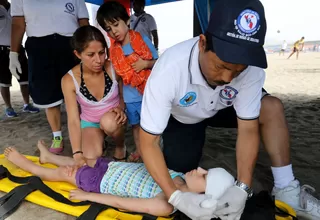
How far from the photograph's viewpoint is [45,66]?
218 cm

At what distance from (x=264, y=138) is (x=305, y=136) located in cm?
133

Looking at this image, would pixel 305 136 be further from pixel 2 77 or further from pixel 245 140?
pixel 2 77

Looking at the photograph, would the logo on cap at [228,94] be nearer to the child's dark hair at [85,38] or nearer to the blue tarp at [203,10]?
the child's dark hair at [85,38]

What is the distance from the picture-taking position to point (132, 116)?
2006 millimetres

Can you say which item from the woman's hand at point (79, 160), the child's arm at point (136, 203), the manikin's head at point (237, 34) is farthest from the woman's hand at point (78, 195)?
the manikin's head at point (237, 34)

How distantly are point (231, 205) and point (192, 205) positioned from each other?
0.16 meters

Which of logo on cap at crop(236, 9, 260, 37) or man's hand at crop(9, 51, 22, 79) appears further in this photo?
man's hand at crop(9, 51, 22, 79)

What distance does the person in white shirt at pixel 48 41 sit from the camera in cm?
209

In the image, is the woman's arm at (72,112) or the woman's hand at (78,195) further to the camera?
the woman's arm at (72,112)

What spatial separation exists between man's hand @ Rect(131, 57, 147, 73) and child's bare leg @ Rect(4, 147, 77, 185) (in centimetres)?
76

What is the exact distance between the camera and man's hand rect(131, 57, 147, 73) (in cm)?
186

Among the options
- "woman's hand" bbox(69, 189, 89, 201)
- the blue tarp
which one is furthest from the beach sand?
the blue tarp

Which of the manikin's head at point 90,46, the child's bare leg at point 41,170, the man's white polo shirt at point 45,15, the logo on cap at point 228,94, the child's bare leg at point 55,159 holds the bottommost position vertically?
the child's bare leg at point 55,159

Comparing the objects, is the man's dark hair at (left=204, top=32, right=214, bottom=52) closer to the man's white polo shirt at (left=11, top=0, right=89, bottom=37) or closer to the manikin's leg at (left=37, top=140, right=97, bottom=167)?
the manikin's leg at (left=37, top=140, right=97, bottom=167)
